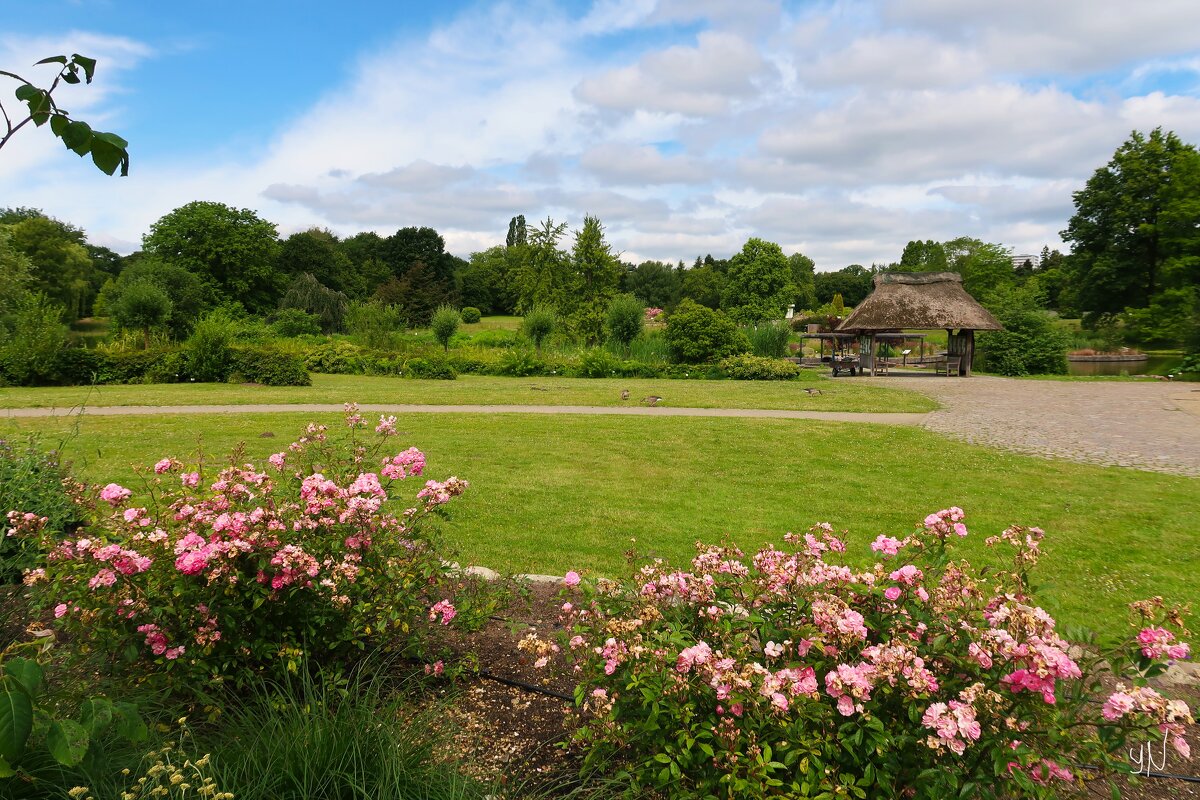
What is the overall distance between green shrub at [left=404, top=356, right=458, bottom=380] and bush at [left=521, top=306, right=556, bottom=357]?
18.9ft

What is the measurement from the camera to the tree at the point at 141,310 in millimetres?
22844

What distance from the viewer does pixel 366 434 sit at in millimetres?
10031

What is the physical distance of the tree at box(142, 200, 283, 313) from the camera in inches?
1848

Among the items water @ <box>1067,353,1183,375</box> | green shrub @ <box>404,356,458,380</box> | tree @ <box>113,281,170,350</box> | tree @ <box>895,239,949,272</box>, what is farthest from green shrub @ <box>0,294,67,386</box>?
tree @ <box>895,239,949,272</box>

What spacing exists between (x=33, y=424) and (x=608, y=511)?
9.60m

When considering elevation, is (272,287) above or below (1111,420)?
A: above

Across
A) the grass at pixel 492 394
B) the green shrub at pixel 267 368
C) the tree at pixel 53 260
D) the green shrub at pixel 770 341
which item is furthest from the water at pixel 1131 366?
the tree at pixel 53 260

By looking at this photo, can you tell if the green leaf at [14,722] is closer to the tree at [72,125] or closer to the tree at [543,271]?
the tree at [72,125]

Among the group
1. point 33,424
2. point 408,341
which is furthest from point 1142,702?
point 408,341

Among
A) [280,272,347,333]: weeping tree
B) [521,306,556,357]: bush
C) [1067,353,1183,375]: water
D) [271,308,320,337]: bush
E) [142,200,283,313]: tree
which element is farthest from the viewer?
[142,200,283,313]: tree

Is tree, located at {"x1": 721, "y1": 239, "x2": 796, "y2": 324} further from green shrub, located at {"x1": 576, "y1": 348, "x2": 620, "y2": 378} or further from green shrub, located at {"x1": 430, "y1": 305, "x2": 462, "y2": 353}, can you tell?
green shrub, located at {"x1": 576, "y1": 348, "x2": 620, "y2": 378}

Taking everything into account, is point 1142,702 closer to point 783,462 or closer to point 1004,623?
point 1004,623

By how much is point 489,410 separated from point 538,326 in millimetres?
14645

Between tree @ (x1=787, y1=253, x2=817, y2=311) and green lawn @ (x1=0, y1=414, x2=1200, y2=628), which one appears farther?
tree @ (x1=787, y1=253, x2=817, y2=311)
